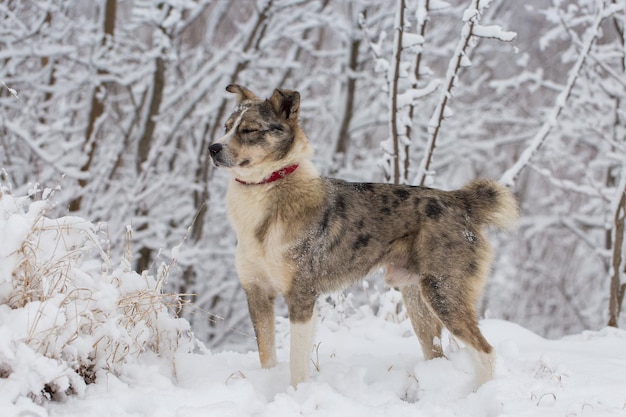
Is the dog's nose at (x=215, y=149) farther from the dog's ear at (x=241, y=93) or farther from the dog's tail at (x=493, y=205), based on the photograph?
the dog's tail at (x=493, y=205)

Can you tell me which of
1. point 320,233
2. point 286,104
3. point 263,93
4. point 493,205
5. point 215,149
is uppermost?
point 263,93

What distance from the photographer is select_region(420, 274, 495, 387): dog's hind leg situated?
3.67m

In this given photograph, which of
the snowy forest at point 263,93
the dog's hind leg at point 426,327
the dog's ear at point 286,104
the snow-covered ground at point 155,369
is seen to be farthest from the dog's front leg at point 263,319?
the snowy forest at point 263,93

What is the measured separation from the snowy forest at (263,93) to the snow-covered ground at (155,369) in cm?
271

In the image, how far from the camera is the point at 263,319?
3912 mm

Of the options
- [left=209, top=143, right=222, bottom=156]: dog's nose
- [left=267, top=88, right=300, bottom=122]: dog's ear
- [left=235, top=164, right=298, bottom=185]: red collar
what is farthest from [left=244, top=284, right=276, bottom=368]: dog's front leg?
[left=267, top=88, right=300, bottom=122]: dog's ear

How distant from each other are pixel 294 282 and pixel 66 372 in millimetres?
1312

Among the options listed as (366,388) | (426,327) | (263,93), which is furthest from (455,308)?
(263,93)

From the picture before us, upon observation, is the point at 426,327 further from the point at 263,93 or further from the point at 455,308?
the point at 263,93

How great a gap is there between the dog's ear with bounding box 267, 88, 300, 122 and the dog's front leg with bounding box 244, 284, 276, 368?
1082 millimetres

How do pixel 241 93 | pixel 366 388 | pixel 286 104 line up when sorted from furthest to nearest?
pixel 241 93 < pixel 286 104 < pixel 366 388

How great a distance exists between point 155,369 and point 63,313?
61 centimetres

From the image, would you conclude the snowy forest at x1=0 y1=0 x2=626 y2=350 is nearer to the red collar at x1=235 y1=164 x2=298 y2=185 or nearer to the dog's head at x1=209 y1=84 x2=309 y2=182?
the dog's head at x1=209 y1=84 x2=309 y2=182

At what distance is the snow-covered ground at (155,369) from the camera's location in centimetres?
286
